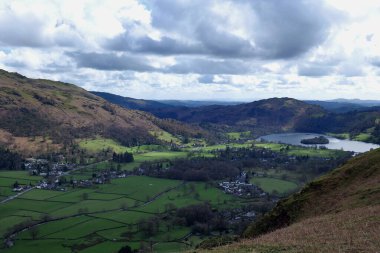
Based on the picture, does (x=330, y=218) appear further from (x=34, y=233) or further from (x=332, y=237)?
(x=34, y=233)

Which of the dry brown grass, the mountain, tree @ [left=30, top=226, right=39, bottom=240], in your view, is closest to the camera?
the dry brown grass

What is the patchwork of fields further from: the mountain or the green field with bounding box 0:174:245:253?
the mountain

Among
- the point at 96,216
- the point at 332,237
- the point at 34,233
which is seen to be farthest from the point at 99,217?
the point at 332,237

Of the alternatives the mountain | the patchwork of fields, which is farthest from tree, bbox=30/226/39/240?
the mountain

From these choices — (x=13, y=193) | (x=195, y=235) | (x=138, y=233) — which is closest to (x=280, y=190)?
(x=195, y=235)

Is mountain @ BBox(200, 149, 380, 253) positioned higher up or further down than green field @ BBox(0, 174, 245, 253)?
higher up

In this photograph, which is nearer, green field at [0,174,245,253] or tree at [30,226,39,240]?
green field at [0,174,245,253]

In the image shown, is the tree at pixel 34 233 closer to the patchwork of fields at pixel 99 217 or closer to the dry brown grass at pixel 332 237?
the patchwork of fields at pixel 99 217

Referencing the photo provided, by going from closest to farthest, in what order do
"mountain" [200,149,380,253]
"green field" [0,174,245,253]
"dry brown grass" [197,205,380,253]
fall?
"dry brown grass" [197,205,380,253], "mountain" [200,149,380,253], "green field" [0,174,245,253]

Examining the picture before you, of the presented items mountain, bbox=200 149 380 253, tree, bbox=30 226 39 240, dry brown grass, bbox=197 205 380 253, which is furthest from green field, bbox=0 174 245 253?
dry brown grass, bbox=197 205 380 253
